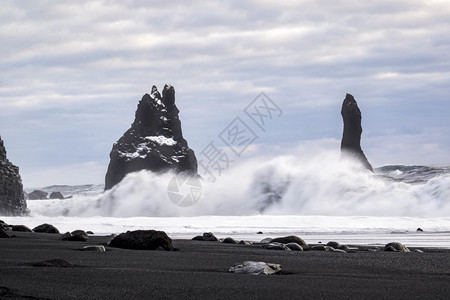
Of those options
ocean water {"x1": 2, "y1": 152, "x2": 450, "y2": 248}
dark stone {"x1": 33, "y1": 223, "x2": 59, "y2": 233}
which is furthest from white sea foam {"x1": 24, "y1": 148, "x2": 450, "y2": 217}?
dark stone {"x1": 33, "y1": 223, "x2": 59, "y2": 233}

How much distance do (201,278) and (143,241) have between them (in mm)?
4030

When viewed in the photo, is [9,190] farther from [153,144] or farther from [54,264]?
[54,264]

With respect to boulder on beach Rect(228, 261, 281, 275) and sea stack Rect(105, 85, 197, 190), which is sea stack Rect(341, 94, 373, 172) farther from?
boulder on beach Rect(228, 261, 281, 275)

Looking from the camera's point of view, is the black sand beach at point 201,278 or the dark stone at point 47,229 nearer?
the black sand beach at point 201,278

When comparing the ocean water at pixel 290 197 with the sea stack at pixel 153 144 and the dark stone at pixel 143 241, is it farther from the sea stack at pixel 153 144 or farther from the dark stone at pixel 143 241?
the dark stone at pixel 143 241

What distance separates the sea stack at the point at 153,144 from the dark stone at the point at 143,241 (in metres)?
52.6

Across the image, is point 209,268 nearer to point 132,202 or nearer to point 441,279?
point 441,279

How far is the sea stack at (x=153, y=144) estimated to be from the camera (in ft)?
213

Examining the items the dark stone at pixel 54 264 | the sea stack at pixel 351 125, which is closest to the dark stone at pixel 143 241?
the dark stone at pixel 54 264

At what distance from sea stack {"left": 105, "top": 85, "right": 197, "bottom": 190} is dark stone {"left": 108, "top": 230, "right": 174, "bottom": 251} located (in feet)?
172

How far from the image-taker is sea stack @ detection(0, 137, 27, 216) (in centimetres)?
3969

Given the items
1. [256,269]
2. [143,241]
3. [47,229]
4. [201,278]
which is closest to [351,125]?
[47,229]

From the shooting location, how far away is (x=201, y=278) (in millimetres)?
6445

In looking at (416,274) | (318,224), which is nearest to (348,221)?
(318,224)
